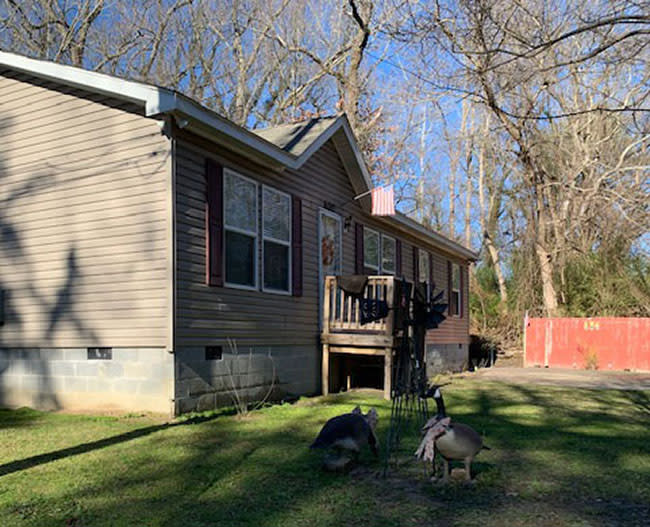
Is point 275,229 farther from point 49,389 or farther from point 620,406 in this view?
point 620,406

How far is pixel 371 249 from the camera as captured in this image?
13.7 m

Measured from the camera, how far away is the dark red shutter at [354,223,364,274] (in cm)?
1259

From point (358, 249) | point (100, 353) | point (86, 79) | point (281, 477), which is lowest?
point (281, 477)

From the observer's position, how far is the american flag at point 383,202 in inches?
461

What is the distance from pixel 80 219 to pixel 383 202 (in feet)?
17.9

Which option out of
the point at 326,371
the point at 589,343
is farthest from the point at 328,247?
the point at 589,343

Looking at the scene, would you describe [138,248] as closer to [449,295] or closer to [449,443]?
[449,443]

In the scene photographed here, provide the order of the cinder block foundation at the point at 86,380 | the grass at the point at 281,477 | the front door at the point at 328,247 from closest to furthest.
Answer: the grass at the point at 281,477
the cinder block foundation at the point at 86,380
the front door at the point at 328,247

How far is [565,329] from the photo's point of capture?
774 inches

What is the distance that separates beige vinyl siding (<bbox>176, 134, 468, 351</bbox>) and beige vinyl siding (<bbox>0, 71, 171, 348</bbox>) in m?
0.27

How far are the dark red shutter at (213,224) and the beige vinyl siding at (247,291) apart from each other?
7cm

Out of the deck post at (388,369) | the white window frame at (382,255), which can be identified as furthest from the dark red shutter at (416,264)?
the deck post at (388,369)

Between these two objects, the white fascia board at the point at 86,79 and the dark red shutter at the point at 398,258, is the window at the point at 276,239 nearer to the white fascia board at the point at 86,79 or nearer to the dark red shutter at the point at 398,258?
the white fascia board at the point at 86,79

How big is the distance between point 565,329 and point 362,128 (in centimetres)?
1037
